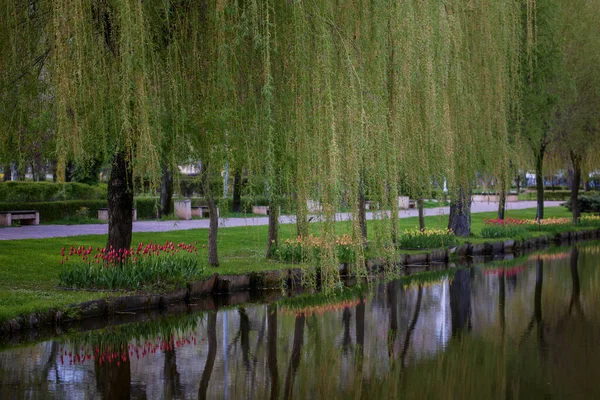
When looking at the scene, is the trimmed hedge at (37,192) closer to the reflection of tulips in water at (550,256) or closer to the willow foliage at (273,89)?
the reflection of tulips in water at (550,256)

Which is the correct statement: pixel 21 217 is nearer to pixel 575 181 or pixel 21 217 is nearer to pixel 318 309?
pixel 318 309

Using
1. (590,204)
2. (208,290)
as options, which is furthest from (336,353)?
(590,204)

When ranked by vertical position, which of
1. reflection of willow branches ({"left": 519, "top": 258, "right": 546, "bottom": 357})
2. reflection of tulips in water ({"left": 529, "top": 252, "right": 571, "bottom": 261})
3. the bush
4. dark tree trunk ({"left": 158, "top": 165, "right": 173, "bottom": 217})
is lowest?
reflection of willow branches ({"left": 519, "top": 258, "right": 546, "bottom": 357})

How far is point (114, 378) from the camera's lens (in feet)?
31.3

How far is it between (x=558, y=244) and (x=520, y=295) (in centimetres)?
1305

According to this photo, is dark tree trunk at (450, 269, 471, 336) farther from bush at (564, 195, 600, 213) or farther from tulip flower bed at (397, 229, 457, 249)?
bush at (564, 195, 600, 213)

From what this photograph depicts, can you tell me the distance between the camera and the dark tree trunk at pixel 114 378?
891cm

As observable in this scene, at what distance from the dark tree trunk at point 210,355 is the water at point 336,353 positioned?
0.9 inches

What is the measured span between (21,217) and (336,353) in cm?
1911

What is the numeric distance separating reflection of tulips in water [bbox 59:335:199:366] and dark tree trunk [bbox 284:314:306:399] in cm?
153

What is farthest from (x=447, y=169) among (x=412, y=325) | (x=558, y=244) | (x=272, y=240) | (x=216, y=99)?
(x=558, y=244)

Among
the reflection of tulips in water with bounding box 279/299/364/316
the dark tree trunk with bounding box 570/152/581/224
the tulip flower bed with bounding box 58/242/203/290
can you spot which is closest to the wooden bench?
the tulip flower bed with bounding box 58/242/203/290

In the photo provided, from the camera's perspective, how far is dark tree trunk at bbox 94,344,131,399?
29.2 feet

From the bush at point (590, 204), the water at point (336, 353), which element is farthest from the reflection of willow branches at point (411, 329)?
the bush at point (590, 204)
